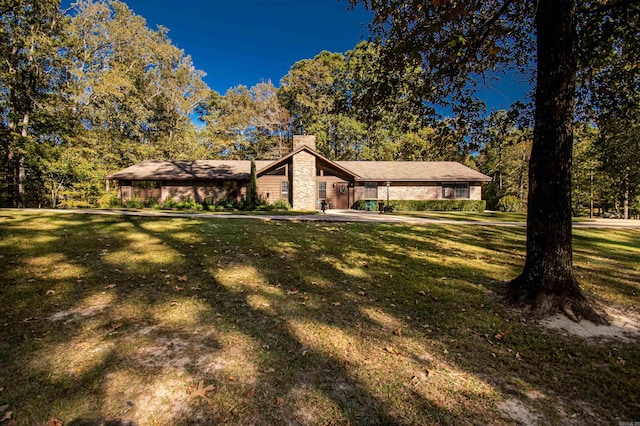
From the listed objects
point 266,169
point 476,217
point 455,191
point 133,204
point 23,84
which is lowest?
point 476,217

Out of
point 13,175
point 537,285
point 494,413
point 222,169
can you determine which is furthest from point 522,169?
point 13,175

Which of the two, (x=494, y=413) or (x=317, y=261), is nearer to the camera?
(x=494, y=413)

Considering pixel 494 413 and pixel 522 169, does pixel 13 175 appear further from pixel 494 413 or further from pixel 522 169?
pixel 522 169

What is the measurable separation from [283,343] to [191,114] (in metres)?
41.8

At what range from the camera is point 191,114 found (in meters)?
39.0

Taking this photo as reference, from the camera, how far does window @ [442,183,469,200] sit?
29734 mm

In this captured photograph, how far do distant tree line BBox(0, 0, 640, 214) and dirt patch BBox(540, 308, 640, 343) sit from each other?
4472 mm

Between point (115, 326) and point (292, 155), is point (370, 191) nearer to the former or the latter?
point (292, 155)

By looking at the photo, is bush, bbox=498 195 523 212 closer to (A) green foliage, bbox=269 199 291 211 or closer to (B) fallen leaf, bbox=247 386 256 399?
(A) green foliage, bbox=269 199 291 211

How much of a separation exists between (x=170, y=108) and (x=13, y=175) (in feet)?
58.8

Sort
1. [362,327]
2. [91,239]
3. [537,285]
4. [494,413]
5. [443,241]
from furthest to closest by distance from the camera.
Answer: [443,241] → [91,239] → [537,285] → [362,327] → [494,413]

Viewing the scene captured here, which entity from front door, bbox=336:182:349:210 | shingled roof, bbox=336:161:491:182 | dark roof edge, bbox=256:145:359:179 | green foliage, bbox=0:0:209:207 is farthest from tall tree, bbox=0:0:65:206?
shingled roof, bbox=336:161:491:182

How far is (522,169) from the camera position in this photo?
4234 centimetres

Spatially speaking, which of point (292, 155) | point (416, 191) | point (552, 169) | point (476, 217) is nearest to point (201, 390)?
point (552, 169)
